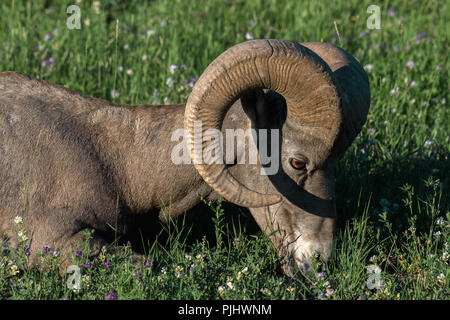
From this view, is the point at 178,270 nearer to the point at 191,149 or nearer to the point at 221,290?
the point at 221,290

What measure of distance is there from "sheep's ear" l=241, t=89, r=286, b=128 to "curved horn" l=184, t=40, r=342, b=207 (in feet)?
0.87

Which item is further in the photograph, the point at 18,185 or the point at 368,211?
the point at 368,211

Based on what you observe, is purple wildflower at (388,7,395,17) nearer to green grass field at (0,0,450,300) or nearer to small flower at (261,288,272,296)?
green grass field at (0,0,450,300)

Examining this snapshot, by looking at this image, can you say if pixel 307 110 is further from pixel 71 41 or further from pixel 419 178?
pixel 71 41

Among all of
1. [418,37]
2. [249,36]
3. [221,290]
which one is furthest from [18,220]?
[418,37]

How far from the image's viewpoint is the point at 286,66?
4.85 metres

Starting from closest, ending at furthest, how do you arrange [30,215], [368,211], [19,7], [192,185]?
[30,215] → [192,185] → [368,211] → [19,7]

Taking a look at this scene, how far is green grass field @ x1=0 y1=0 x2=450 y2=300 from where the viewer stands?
4.84m

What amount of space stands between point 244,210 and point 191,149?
1.53 meters

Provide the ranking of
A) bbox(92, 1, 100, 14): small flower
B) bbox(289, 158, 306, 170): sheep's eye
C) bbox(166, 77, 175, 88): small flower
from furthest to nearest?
1. bbox(92, 1, 100, 14): small flower
2. bbox(166, 77, 175, 88): small flower
3. bbox(289, 158, 306, 170): sheep's eye

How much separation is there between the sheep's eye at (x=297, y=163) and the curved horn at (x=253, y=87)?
1.20 ft

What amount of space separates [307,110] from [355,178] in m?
2.02

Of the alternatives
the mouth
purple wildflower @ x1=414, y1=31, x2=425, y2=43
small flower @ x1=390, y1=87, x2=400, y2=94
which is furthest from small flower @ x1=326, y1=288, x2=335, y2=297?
purple wildflower @ x1=414, y1=31, x2=425, y2=43
